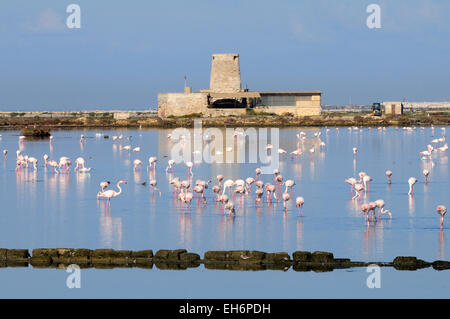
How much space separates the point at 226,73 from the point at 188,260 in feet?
192

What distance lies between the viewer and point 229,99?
68.1 metres

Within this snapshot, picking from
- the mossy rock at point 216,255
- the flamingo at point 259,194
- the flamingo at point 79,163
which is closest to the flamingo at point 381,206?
the flamingo at point 259,194

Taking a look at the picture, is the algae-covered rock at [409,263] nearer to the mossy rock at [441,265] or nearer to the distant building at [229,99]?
the mossy rock at [441,265]

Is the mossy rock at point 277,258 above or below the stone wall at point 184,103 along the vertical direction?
below

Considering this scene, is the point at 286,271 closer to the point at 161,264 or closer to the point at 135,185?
the point at 161,264

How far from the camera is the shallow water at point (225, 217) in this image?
12.5 meters

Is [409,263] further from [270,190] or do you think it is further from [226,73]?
[226,73]

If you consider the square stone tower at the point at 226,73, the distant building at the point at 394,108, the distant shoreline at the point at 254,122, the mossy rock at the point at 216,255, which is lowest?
the mossy rock at the point at 216,255

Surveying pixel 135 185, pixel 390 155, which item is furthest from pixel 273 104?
pixel 135 185

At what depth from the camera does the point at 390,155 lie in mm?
31875

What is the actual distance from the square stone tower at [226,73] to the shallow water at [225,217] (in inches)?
1698

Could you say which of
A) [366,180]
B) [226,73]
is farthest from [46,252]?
[226,73]

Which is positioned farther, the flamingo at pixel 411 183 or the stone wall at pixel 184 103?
the stone wall at pixel 184 103

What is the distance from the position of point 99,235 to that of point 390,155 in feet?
67.2
